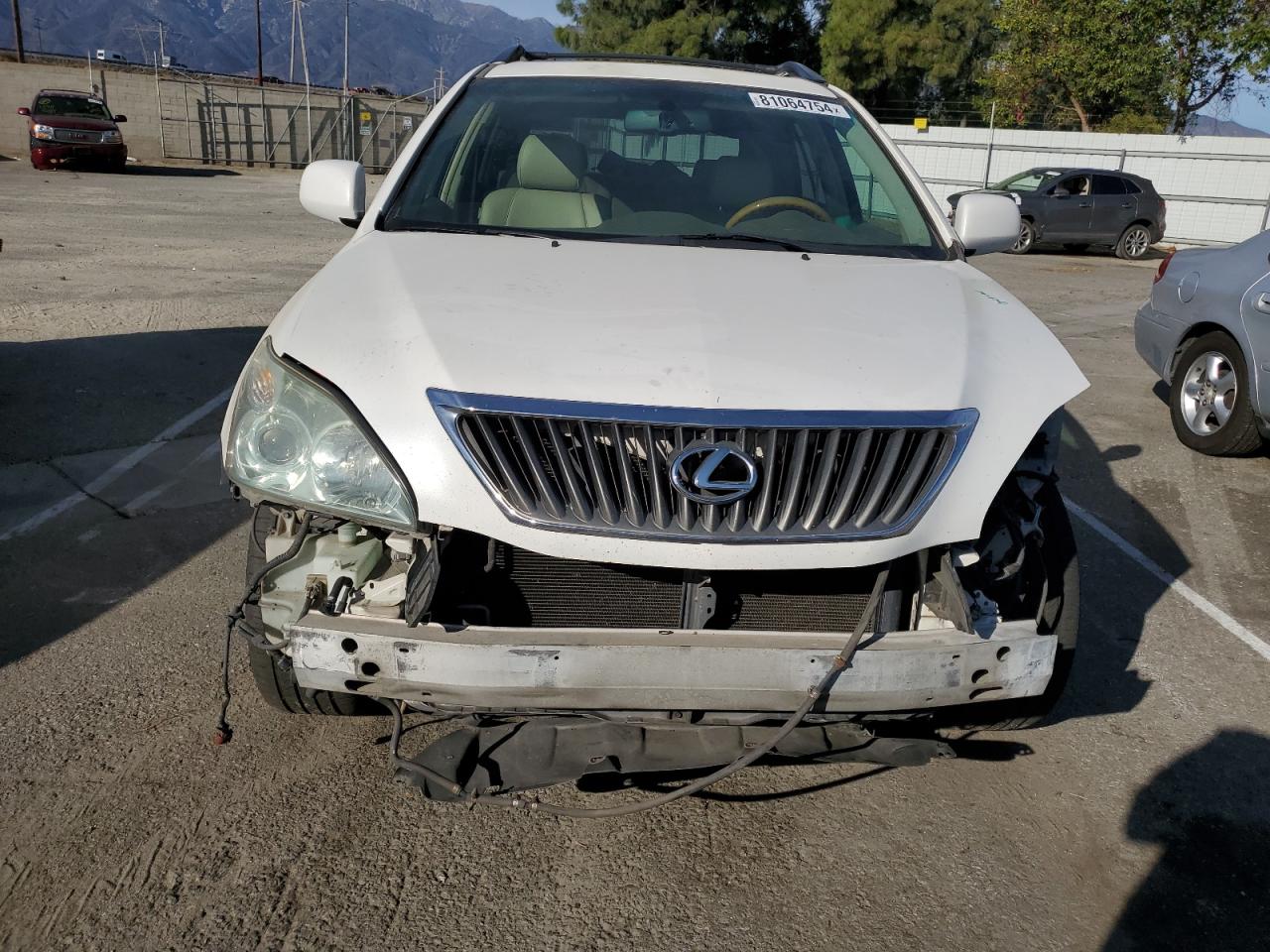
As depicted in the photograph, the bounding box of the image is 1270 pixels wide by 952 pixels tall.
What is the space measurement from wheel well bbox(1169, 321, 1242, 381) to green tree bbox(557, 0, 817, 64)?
32490 millimetres

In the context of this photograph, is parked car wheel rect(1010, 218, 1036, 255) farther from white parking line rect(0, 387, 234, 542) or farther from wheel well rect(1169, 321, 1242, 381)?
white parking line rect(0, 387, 234, 542)

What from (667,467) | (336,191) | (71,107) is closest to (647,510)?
(667,467)

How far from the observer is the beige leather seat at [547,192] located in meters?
3.56

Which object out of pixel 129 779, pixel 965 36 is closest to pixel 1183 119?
pixel 965 36

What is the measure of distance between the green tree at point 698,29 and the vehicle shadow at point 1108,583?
33503mm

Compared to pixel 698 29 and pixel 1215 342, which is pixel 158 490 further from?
pixel 698 29

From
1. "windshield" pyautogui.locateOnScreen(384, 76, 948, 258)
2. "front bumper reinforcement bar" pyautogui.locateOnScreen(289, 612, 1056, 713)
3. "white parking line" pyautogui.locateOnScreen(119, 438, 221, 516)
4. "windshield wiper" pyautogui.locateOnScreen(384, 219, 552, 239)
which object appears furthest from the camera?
"white parking line" pyautogui.locateOnScreen(119, 438, 221, 516)

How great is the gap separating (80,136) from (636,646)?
93.1 feet

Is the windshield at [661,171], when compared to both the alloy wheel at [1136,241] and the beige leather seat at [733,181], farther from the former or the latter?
the alloy wheel at [1136,241]

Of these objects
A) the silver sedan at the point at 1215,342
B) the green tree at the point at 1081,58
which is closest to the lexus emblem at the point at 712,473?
the silver sedan at the point at 1215,342

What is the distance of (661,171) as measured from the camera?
3.82 m

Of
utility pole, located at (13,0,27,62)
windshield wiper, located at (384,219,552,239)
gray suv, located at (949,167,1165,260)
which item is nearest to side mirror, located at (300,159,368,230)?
windshield wiper, located at (384,219,552,239)

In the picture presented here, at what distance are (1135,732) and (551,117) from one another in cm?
290

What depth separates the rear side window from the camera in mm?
20250
